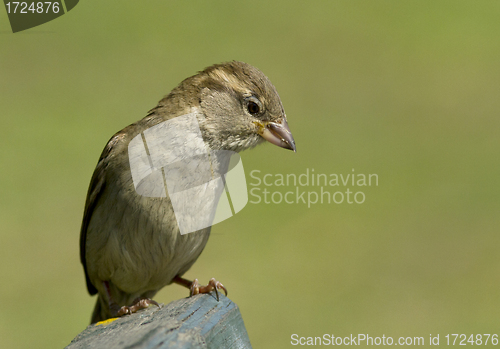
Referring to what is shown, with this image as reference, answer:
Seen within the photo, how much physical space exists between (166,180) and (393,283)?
4253 millimetres

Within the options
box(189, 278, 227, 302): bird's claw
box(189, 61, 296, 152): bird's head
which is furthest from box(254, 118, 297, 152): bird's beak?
box(189, 278, 227, 302): bird's claw

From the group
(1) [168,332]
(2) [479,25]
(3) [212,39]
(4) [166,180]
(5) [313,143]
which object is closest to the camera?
(1) [168,332]

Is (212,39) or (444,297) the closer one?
(444,297)

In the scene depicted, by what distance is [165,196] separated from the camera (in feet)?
9.79

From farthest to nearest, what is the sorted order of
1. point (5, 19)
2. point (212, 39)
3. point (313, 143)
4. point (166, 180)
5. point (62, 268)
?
1. point (212, 39)
2. point (313, 143)
3. point (5, 19)
4. point (62, 268)
5. point (166, 180)

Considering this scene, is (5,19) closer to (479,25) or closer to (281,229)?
(281,229)

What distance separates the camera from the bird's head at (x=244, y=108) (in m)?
3.21

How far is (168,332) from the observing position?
184 cm

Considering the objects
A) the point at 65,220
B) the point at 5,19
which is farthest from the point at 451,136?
the point at 5,19

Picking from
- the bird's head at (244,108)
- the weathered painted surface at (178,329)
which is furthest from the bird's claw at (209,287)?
the bird's head at (244,108)

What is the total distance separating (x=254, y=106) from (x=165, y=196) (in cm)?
70

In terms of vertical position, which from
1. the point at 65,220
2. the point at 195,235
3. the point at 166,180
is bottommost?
the point at 65,220

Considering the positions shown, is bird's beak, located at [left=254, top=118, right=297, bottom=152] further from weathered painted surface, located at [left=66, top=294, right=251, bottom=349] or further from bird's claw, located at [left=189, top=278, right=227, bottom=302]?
weathered painted surface, located at [left=66, top=294, right=251, bottom=349]

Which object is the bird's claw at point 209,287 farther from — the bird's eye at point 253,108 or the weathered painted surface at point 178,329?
the bird's eye at point 253,108
